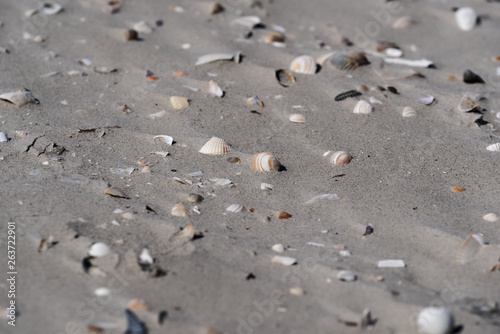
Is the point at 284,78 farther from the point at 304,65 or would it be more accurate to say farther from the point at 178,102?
the point at 178,102

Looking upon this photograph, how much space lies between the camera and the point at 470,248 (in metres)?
1.95

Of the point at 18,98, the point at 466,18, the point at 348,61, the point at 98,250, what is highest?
the point at 466,18

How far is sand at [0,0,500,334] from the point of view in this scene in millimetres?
1698

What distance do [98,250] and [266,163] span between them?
0.93 metres

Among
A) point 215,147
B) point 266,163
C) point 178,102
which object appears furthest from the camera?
point 178,102

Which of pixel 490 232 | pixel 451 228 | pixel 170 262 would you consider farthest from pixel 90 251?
pixel 490 232

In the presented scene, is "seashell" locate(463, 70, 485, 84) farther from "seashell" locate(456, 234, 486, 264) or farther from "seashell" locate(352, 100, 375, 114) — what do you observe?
"seashell" locate(456, 234, 486, 264)

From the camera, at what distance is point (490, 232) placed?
209 centimetres

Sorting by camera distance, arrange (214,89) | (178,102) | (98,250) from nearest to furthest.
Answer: (98,250), (178,102), (214,89)

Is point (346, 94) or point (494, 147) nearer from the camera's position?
point (494, 147)

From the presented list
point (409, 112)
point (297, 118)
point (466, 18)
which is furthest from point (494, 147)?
point (466, 18)

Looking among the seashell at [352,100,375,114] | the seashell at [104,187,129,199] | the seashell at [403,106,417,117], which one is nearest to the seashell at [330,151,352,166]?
the seashell at [352,100,375,114]

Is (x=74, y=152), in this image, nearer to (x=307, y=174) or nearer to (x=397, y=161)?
(x=307, y=174)

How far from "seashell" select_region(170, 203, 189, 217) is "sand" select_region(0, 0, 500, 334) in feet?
0.10
